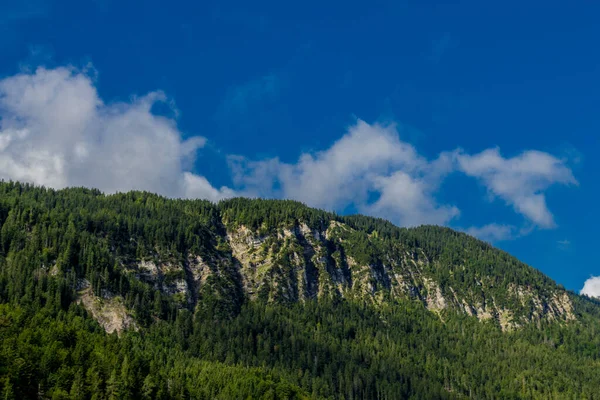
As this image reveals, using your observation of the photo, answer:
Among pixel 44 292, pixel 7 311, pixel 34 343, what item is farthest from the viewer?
pixel 44 292

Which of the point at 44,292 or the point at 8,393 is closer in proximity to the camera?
the point at 8,393

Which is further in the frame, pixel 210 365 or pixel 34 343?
pixel 210 365

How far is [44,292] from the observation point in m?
199

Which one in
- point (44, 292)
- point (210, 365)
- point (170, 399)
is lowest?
point (170, 399)

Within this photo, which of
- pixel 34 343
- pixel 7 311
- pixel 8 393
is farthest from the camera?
pixel 7 311

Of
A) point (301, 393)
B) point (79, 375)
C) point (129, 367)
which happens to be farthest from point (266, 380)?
point (79, 375)

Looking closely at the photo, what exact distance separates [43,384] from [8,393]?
12.9 meters

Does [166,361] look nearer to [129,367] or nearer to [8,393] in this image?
[129,367]

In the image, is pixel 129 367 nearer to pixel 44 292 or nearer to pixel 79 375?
pixel 79 375

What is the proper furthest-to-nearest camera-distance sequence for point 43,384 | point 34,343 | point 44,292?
point 44,292, point 34,343, point 43,384

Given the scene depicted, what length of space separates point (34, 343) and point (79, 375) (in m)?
21.2

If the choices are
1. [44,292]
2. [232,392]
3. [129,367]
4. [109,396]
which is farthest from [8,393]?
[44,292]

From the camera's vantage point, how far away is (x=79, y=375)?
12488 centimetres

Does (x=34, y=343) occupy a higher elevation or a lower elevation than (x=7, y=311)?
lower
